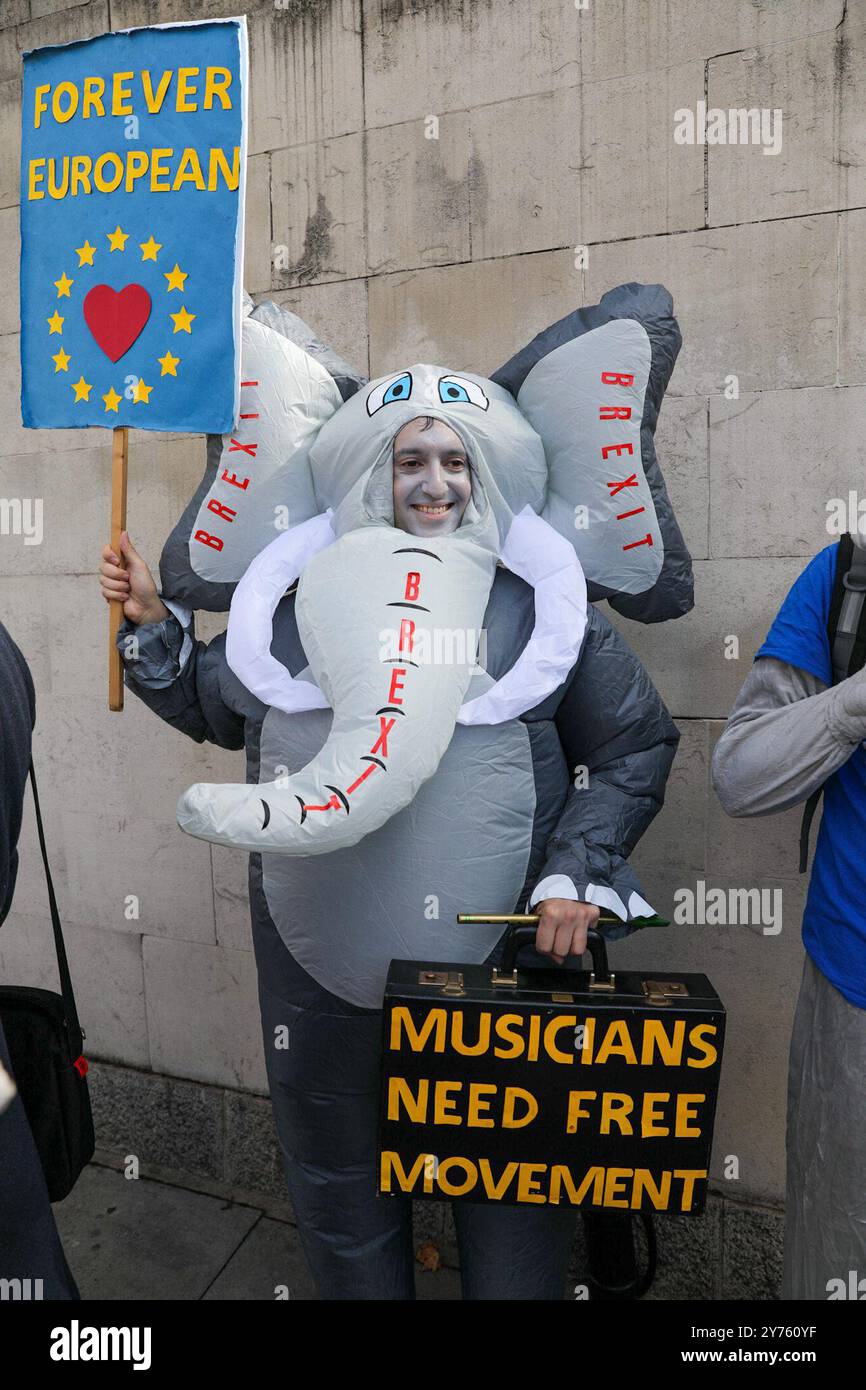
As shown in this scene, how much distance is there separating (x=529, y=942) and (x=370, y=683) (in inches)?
22.0

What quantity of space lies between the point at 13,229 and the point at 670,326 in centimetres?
255

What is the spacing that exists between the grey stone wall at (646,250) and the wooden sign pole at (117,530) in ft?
3.53

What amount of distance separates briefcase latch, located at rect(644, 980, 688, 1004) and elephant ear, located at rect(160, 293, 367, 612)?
1154 millimetres

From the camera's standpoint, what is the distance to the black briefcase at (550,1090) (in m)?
1.65

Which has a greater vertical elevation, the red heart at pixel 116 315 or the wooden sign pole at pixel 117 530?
the red heart at pixel 116 315

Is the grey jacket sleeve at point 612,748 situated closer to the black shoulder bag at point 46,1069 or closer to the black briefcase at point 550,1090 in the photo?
the black briefcase at point 550,1090

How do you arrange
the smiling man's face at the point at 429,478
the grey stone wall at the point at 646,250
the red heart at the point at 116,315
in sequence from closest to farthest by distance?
the smiling man's face at the point at 429,478, the red heart at the point at 116,315, the grey stone wall at the point at 646,250

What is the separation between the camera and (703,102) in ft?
8.24

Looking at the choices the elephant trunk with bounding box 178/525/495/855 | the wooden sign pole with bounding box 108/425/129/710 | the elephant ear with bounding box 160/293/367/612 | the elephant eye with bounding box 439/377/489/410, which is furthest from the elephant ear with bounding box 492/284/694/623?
the wooden sign pole with bounding box 108/425/129/710

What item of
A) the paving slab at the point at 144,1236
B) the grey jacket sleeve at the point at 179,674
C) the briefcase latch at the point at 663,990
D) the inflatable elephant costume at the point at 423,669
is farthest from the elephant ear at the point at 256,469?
the paving slab at the point at 144,1236

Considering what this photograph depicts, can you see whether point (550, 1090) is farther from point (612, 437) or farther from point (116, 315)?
point (116, 315)

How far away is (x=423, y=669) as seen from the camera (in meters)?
1.74

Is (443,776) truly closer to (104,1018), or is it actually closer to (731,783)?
(731,783)

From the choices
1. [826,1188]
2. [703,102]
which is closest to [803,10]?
[703,102]
